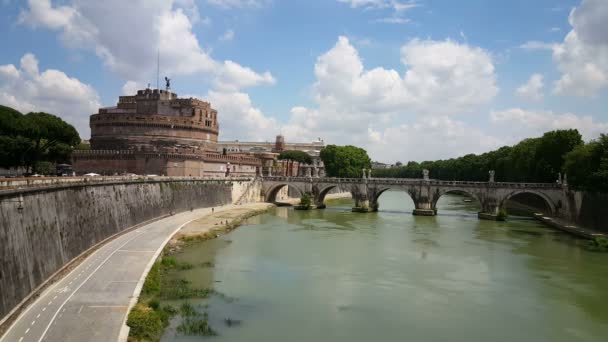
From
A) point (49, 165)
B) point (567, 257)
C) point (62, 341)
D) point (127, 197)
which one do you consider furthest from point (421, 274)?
point (49, 165)

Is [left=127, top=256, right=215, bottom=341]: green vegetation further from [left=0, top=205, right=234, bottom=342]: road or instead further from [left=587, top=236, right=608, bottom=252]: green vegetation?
[left=587, top=236, right=608, bottom=252]: green vegetation

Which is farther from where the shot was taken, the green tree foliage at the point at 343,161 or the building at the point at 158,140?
the green tree foliage at the point at 343,161

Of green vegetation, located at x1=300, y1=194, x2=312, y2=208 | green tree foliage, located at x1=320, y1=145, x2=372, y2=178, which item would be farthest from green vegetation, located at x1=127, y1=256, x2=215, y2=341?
green tree foliage, located at x1=320, y1=145, x2=372, y2=178

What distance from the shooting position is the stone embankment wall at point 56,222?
1662 centimetres

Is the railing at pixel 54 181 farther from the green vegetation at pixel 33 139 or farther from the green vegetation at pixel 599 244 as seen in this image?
the green vegetation at pixel 599 244

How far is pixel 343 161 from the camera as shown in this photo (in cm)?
8769

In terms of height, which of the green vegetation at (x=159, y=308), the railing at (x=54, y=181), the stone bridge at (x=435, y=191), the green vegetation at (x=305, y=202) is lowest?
the green vegetation at (x=159, y=308)

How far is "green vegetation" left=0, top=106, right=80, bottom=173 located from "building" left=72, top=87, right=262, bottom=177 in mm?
7688

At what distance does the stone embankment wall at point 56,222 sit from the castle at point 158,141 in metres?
16.9

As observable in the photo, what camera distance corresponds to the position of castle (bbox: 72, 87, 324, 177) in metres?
61.0

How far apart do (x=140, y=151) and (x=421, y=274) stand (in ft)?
139

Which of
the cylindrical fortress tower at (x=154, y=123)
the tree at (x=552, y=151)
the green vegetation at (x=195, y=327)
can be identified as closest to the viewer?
the green vegetation at (x=195, y=327)

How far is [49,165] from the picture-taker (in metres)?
48.3

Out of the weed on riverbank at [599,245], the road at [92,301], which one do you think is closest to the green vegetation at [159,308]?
the road at [92,301]
